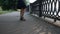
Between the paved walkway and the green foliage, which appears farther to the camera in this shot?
the green foliage

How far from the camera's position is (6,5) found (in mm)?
35375

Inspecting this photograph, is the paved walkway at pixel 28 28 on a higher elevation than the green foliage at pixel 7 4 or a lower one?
lower

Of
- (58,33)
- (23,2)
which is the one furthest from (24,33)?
(23,2)

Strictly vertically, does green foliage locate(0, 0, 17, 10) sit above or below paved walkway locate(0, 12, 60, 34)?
above

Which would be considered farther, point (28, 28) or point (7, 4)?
point (7, 4)

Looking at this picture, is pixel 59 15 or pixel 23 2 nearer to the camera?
pixel 59 15

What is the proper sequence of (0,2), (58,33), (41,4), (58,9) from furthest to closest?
(0,2) < (41,4) < (58,9) < (58,33)

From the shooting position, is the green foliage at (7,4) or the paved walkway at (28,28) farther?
the green foliage at (7,4)

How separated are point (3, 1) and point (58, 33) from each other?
31178mm

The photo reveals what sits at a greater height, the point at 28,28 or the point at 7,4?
the point at 7,4

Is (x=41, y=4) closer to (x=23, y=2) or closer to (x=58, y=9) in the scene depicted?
(x=23, y=2)

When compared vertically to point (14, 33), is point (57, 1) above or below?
above

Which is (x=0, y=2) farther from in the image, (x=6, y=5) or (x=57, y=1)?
(x=57, y=1)

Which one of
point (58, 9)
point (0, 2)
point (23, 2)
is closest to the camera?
point (58, 9)
